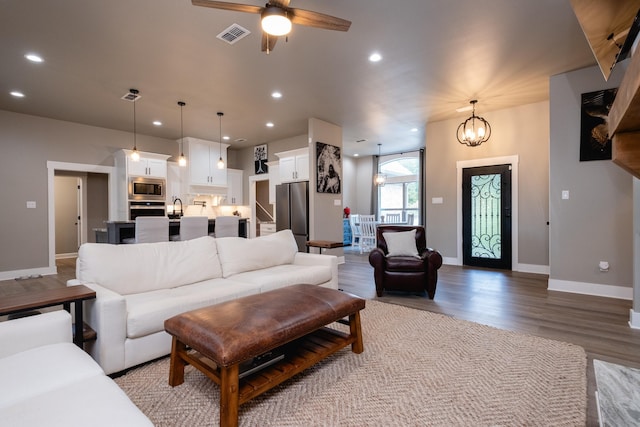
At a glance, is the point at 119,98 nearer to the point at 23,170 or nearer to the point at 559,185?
the point at 23,170

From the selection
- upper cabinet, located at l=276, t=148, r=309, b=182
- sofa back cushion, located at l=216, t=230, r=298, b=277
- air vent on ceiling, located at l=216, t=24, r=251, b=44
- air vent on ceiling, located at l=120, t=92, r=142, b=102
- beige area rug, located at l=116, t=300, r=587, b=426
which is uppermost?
air vent on ceiling, located at l=216, t=24, r=251, b=44

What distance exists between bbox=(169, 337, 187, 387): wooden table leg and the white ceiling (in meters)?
2.74

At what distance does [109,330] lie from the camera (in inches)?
74.6

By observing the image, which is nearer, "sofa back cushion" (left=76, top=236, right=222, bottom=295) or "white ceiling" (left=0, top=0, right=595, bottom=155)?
"sofa back cushion" (left=76, top=236, right=222, bottom=295)

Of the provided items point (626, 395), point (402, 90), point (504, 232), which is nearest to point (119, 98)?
point (402, 90)

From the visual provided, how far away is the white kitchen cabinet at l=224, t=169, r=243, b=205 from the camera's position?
813 centimetres

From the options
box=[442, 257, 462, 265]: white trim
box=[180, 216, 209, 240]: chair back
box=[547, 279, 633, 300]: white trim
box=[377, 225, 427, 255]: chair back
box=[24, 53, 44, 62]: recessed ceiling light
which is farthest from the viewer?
box=[442, 257, 462, 265]: white trim

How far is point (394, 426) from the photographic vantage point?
4.94 ft

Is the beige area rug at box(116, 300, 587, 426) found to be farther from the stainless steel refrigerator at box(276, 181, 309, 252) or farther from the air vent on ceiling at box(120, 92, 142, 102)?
the air vent on ceiling at box(120, 92, 142, 102)

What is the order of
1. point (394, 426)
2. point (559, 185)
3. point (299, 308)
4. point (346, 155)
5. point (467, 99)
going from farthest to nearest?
point (346, 155)
point (467, 99)
point (559, 185)
point (299, 308)
point (394, 426)

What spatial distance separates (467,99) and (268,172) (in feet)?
15.9

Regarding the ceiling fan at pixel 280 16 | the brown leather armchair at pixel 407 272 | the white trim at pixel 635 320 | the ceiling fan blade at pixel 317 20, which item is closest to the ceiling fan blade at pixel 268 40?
the ceiling fan at pixel 280 16

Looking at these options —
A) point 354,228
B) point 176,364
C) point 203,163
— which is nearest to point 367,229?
point 354,228

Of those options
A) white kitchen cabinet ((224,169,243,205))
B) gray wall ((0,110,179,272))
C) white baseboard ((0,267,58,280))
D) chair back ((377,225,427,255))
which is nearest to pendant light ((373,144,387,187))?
white kitchen cabinet ((224,169,243,205))
